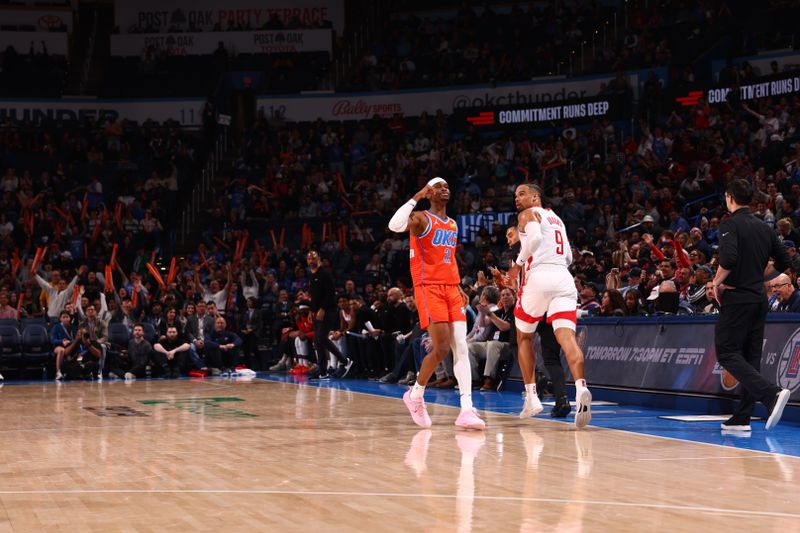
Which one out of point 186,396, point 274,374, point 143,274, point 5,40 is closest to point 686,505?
A: point 186,396

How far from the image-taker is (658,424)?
34.0 ft

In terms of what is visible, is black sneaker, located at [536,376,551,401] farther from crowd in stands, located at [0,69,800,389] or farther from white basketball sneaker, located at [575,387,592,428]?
white basketball sneaker, located at [575,387,592,428]

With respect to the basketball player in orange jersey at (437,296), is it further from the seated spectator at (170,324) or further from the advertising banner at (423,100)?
the advertising banner at (423,100)

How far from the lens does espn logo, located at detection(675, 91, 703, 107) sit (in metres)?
25.9

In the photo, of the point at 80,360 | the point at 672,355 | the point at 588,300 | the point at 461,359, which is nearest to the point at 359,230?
the point at 80,360

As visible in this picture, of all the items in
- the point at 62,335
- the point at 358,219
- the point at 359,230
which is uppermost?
the point at 358,219

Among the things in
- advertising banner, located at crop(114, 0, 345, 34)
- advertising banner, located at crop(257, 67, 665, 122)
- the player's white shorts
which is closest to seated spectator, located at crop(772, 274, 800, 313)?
the player's white shorts

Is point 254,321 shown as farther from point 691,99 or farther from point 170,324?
point 691,99

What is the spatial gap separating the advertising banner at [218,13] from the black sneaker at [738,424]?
2939cm

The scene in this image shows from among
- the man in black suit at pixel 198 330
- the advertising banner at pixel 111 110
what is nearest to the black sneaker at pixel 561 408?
the man in black suit at pixel 198 330

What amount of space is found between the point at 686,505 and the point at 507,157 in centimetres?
2306

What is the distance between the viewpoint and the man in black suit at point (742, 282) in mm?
9281

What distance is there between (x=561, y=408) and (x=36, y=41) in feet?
99.5

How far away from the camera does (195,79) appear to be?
35500 mm
